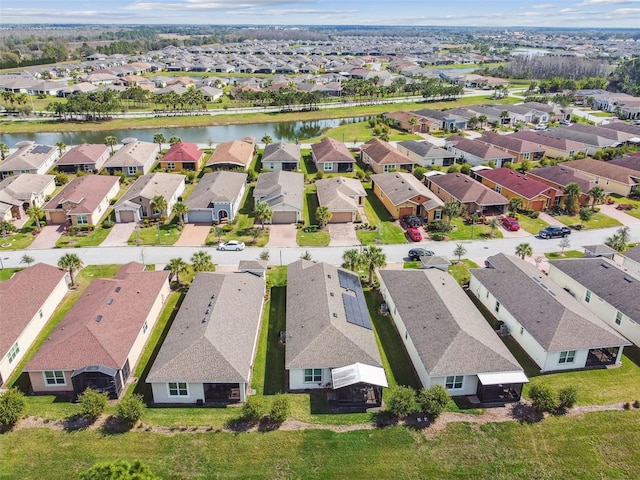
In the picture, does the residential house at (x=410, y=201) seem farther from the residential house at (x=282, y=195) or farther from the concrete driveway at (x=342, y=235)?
the residential house at (x=282, y=195)

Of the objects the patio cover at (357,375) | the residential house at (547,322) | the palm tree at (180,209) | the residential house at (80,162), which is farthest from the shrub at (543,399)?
the residential house at (80,162)

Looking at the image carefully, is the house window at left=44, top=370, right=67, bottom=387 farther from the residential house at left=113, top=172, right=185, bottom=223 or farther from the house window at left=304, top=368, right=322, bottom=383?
the residential house at left=113, top=172, right=185, bottom=223

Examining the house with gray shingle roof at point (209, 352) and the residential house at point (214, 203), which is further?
the residential house at point (214, 203)

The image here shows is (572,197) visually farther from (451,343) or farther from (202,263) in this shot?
(202,263)

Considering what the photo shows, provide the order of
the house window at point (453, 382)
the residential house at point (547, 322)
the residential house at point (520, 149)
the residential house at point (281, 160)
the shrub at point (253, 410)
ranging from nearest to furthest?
the shrub at point (253, 410) → the house window at point (453, 382) → the residential house at point (547, 322) → the residential house at point (281, 160) → the residential house at point (520, 149)

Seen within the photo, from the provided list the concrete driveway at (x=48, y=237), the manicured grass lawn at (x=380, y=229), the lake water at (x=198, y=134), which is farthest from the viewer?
the lake water at (x=198, y=134)

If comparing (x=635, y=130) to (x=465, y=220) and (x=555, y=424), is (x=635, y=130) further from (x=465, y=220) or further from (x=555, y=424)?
(x=555, y=424)

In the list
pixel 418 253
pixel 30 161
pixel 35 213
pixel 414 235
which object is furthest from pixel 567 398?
pixel 30 161
